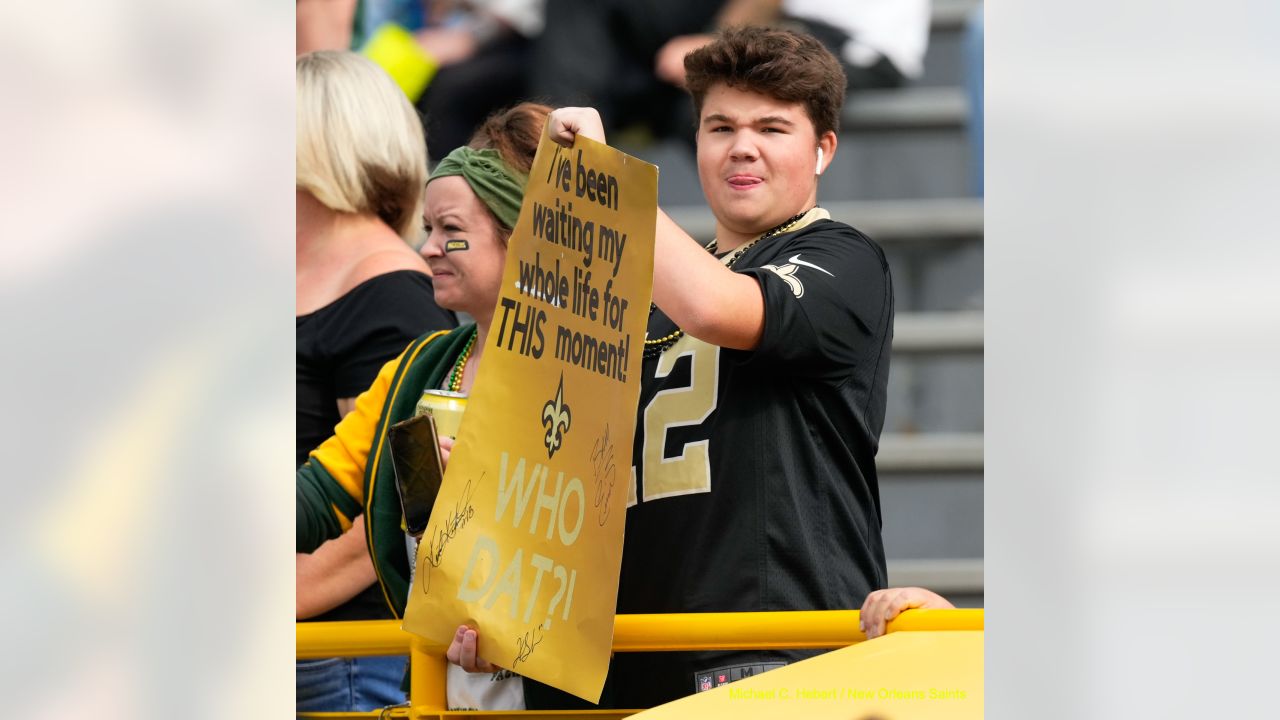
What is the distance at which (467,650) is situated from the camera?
70.5 inches

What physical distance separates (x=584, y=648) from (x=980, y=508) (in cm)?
251

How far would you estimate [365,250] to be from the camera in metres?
2.67

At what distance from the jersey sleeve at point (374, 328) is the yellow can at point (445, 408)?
390 mm

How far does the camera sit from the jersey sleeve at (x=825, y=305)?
6.10 ft

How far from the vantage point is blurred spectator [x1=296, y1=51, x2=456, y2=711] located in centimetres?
254

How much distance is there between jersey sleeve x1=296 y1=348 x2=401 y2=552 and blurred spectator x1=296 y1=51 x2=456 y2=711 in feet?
0.71

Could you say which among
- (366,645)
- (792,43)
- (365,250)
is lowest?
(366,645)

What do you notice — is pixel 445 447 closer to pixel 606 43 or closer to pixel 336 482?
pixel 336 482

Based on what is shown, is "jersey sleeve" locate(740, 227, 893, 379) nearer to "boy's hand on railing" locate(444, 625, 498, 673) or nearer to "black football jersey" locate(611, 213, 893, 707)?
"black football jersey" locate(611, 213, 893, 707)

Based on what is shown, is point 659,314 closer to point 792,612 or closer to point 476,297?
point 476,297

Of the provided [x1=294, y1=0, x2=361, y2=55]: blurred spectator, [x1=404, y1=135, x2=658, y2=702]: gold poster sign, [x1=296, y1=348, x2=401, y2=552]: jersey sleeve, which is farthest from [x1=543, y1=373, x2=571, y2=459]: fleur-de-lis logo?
[x1=294, y1=0, x2=361, y2=55]: blurred spectator

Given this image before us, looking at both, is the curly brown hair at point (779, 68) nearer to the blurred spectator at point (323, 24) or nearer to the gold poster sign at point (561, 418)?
the gold poster sign at point (561, 418)

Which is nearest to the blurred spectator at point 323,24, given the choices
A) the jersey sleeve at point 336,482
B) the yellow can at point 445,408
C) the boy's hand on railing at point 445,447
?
the jersey sleeve at point 336,482
